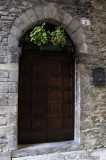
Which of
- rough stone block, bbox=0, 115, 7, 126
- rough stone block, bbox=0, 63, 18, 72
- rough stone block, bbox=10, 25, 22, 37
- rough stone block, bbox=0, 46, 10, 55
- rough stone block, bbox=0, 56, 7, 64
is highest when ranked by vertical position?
rough stone block, bbox=10, 25, 22, 37

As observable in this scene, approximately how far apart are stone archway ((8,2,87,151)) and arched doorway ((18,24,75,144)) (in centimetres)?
19

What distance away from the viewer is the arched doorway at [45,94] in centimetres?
345

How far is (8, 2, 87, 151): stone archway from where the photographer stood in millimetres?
3225

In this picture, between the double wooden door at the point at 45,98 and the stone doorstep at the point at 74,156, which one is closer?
the stone doorstep at the point at 74,156

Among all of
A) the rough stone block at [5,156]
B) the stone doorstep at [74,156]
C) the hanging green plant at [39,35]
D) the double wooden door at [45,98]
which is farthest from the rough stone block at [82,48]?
the rough stone block at [5,156]

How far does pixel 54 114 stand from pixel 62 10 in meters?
2.52

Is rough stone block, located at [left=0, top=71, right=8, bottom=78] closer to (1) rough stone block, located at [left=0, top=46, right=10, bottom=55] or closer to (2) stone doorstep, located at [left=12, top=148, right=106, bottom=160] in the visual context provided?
(1) rough stone block, located at [left=0, top=46, right=10, bottom=55]

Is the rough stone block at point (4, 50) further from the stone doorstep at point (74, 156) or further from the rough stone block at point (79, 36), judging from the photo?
the stone doorstep at point (74, 156)

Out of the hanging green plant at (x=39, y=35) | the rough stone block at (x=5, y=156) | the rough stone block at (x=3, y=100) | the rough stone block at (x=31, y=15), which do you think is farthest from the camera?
the rough stone block at (x=31, y=15)

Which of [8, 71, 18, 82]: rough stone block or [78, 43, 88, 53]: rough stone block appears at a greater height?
[78, 43, 88, 53]: rough stone block

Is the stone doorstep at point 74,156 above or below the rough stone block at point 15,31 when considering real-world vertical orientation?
below

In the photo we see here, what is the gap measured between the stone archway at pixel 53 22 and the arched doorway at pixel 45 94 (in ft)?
0.62

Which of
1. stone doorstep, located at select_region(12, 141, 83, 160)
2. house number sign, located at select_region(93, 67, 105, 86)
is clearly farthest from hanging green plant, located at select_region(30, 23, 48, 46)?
stone doorstep, located at select_region(12, 141, 83, 160)

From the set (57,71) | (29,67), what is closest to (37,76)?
(29,67)
